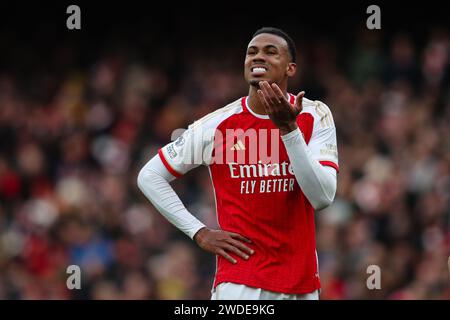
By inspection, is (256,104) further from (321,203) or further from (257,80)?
(321,203)

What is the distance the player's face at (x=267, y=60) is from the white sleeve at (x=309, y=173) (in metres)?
0.60

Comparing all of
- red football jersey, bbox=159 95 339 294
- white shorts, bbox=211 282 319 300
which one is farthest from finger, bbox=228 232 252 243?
white shorts, bbox=211 282 319 300

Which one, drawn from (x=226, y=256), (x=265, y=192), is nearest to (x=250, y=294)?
(x=226, y=256)

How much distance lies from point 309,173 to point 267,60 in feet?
2.99

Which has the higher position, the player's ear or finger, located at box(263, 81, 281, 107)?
the player's ear

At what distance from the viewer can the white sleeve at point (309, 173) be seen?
611 centimetres

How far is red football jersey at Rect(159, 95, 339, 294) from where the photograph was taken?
6.52 meters

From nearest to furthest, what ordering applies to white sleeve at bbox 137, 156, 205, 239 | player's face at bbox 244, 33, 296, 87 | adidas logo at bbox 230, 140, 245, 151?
player's face at bbox 244, 33, 296, 87 → adidas logo at bbox 230, 140, 245, 151 → white sleeve at bbox 137, 156, 205, 239

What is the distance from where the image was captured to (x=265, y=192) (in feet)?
21.6

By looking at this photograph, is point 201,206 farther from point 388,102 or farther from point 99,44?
point 99,44

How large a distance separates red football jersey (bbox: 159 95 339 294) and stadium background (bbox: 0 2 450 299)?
11.9ft

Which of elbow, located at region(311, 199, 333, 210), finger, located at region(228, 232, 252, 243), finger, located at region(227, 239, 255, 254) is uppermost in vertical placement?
elbow, located at region(311, 199, 333, 210)

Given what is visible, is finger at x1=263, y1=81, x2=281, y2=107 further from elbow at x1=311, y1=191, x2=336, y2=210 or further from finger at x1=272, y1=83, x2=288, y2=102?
elbow at x1=311, y1=191, x2=336, y2=210

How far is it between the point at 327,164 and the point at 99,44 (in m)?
11.6
